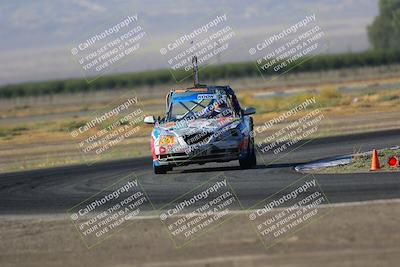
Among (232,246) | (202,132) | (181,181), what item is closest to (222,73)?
(202,132)

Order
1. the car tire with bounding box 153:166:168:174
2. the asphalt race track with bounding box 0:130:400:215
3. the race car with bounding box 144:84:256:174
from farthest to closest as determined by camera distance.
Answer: the car tire with bounding box 153:166:168:174 → the race car with bounding box 144:84:256:174 → the asphalt race track with bounding box 0:130:400:215

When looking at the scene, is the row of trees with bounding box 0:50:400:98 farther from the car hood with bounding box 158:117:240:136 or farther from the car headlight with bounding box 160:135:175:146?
the car headlight with bounding box 160:135:175:146

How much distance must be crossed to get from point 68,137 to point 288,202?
27.9 meters

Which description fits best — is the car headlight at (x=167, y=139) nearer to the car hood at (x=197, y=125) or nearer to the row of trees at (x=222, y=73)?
the car hood at (x=197, y=125)

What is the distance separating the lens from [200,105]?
18.5 meters

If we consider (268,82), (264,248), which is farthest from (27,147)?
(268,82)

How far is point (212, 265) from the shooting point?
904 centimetres

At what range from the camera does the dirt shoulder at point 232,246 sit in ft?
29.8

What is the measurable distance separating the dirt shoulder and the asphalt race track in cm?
176

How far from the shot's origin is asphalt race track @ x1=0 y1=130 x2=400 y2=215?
13.8 metres

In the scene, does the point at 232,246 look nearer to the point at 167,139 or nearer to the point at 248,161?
the point at 167,139

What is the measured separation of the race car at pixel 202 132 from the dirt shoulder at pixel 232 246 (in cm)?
536

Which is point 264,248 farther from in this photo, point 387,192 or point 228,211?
point 387,192

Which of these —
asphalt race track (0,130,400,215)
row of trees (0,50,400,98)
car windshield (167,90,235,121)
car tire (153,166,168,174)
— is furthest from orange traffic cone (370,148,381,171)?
row of trees (0,50,400,98)
